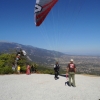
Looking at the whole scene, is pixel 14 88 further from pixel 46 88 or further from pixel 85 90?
pixel 85 90

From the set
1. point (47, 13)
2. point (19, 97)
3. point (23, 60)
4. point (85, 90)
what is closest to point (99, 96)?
point (85, 90)

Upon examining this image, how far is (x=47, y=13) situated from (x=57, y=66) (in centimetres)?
595

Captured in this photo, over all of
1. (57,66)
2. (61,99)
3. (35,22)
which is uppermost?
(35,22)

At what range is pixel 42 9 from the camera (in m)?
14.3

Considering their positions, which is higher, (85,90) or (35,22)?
(35,22)

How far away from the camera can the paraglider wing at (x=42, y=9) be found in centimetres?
1405

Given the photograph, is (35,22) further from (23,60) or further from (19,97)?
(23,60)

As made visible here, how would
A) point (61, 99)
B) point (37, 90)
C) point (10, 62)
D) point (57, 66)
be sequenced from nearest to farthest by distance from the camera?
point (61, 99)
point (37, 90)
point (57, 66)
point (10, 62)

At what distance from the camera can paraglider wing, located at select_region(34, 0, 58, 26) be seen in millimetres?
14055

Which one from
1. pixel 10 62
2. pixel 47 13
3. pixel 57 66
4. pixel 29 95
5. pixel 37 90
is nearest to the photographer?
pixel 29 95

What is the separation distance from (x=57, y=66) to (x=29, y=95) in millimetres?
6659

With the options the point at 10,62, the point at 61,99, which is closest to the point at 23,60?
the point at 10,62

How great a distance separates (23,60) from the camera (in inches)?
1233

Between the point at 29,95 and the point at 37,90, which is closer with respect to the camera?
the point at 29,95
